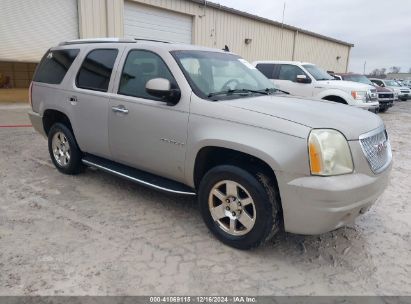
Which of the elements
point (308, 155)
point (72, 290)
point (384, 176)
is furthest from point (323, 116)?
point (72, 290)

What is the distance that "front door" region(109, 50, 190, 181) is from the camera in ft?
11.7

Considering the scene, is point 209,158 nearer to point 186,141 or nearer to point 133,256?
point 186,141

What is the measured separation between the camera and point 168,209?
13.7 ft

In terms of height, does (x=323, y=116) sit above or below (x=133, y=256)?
above

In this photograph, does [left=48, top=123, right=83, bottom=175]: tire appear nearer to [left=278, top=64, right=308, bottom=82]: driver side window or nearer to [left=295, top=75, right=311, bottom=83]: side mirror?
[left=295, top=75, right=311, bottom=83]: side mirror

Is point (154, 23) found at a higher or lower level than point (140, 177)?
higher

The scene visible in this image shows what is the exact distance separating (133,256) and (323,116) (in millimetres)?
2064

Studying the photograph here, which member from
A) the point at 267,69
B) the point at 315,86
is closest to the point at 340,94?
the point at 315,86

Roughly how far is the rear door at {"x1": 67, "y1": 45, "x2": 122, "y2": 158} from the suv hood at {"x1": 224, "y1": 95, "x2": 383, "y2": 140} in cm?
172

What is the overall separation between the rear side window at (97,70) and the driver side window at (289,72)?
25.0 ft

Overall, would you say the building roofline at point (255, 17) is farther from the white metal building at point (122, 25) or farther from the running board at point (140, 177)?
the running board at point (140, 177)

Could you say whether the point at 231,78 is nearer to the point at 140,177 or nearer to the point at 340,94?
the point at 140,177

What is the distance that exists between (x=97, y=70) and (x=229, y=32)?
15348 mm

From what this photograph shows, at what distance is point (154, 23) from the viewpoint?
48.9ft
